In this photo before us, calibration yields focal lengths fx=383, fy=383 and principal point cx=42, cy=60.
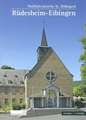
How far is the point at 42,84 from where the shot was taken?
83.4m

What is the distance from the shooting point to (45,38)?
9125 centimetres

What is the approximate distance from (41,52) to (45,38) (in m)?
4.63

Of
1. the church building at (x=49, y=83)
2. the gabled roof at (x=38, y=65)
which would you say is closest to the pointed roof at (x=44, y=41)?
the church building at (x=49, y=83)

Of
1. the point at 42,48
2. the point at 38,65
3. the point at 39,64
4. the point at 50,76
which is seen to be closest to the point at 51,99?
the point at 50,76

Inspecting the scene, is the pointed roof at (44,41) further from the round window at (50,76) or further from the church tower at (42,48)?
the round window at (50,76)

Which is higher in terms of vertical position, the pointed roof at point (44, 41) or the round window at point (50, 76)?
→ the pointed roof at point (44, 41)

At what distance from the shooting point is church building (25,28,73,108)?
3219 inches

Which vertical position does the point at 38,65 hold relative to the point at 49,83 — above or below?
above

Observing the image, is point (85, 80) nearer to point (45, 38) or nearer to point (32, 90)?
point (32, 90)

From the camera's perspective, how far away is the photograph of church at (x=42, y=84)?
82.1m

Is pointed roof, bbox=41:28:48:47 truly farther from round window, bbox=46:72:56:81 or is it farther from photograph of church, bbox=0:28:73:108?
round window, bbox=46:72:56:81

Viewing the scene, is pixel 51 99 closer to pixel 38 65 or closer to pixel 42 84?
pixel 42 84

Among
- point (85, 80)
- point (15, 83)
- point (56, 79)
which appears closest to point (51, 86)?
point (56, 79)

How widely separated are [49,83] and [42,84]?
1552mm
